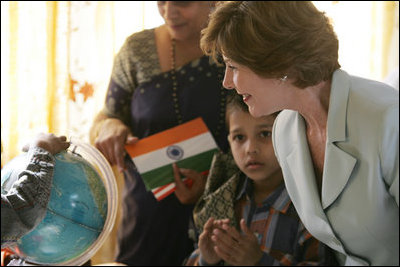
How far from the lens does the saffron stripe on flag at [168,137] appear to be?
1466 mm

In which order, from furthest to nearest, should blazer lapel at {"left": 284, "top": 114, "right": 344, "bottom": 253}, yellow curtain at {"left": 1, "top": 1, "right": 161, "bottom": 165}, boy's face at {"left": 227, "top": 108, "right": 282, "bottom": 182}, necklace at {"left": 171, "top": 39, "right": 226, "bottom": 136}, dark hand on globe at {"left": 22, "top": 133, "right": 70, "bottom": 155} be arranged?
yellow curtain at {"left": 1, "top": 1, "right": 161, "bottom": 165}, necklace at {"left": 171, "top": 39, "right": 226, "bottom": 136}, boy's face at {"left": 227, "top": 108, "right": 282, "bottom": 182}, dark hand on globe at {"left": 22, "top": 133, "right": 70, "bottom": 155}, blazer lapel at {"left": 284, "top": 114, "right": 344, "bottom": 253}

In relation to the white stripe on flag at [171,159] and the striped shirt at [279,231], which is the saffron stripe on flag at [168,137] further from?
the striped shirt at [279,231]

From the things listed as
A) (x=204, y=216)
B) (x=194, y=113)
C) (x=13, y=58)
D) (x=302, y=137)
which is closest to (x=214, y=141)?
(x=194, y=113)

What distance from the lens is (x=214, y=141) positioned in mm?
1484

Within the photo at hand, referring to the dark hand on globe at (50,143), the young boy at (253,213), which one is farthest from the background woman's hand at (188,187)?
the dark hand on globe at (50,143)

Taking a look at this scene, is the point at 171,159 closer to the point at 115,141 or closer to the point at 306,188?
the point at 115,141

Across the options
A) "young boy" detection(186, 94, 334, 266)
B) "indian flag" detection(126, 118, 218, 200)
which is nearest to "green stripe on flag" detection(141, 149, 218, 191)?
"indian flag" detection(126, 118, 218, 200)

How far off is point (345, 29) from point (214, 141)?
3.28 ft

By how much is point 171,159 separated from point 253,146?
1.18ft

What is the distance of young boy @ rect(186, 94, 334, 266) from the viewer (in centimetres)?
124

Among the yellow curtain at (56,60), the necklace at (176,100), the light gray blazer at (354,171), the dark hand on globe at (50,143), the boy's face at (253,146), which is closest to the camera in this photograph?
the light gray blazer at (354,171)

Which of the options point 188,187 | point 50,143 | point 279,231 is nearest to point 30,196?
point 50,143

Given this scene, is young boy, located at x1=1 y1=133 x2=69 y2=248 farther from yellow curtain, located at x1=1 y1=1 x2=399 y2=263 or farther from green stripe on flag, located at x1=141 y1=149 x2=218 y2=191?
yellow curtain, located at x1=1 y1=1 x2=399 y2=263

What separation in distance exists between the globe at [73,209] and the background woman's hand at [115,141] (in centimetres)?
30
